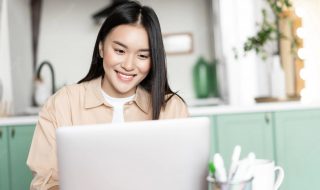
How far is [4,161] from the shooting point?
8.66 feet

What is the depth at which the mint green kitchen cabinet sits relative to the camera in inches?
104

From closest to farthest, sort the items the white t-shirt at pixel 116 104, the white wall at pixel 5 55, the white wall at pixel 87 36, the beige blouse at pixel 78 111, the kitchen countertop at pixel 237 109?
the beige blouse at pixel 78 111
the white t-shirt at pixel 116 104
the kitchen countertop at pixel 237 109
the white wall at pixel 5 55
the white wall at pixel 87 36

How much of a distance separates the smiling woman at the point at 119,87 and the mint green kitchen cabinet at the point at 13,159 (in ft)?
4.15

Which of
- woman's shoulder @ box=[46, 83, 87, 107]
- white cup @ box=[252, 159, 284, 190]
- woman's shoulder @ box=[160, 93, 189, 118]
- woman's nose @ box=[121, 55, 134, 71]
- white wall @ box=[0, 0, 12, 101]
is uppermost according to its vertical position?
white wall @ box=[0, 0, 12, 101]

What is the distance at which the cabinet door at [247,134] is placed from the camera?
2.65 meters

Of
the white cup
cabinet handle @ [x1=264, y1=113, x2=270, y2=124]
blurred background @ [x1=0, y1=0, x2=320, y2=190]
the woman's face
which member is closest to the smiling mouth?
the woman's face

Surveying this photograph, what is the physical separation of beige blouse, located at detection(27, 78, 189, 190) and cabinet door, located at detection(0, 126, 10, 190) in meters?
1.33

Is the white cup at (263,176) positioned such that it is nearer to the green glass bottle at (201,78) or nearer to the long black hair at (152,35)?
the long black hair at (152,35)

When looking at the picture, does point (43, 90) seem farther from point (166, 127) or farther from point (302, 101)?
point (166, 127)

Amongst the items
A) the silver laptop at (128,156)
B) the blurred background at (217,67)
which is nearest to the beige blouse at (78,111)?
the silver laptop at (128,156)

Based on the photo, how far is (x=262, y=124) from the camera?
266 centimetres

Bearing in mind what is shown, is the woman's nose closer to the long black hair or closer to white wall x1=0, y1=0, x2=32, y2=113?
the long black hair

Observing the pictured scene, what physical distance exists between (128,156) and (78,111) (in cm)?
61

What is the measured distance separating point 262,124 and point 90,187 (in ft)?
6.28
